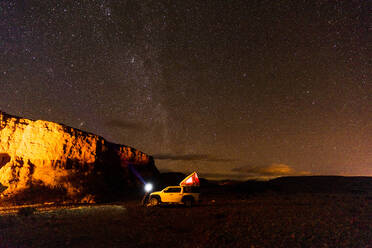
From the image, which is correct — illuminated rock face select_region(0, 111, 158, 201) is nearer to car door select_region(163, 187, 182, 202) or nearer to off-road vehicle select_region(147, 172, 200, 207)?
off-road vehicle select_region(147, 172, 200, 207)

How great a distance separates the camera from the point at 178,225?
12977 mm

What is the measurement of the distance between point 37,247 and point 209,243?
5554mm

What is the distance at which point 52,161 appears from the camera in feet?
94.3

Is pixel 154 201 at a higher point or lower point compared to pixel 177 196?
lower

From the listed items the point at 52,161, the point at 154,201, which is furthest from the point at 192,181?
the point at 52,161

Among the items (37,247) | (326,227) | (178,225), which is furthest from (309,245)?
(37,247)

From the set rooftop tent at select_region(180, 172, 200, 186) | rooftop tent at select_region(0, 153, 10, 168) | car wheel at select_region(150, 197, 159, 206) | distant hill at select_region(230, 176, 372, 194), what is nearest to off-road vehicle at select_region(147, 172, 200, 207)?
car wheel at select_region(150, 197, 159, 206)

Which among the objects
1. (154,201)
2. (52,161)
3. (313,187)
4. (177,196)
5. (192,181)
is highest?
(52,161)

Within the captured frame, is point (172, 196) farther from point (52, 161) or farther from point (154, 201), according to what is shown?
point (52, 161)

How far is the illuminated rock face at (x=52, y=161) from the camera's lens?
2628 cm

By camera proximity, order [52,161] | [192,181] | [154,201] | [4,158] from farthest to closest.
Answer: [52,161] < [4,158] < [192,181] < [154,201]

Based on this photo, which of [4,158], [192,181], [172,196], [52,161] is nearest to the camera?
[172,196]

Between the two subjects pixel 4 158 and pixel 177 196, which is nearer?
pixel 177 196

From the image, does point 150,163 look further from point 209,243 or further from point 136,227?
point 209,243
